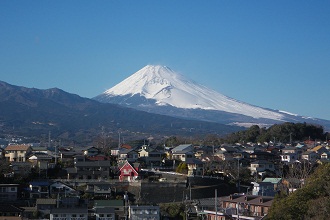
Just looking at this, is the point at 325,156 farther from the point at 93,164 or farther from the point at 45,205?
the point at 45,205

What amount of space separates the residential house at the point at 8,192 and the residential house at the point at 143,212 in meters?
4.34

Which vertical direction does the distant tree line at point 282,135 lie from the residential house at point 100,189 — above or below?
above

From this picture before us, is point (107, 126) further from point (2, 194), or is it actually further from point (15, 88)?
point (2, 194)

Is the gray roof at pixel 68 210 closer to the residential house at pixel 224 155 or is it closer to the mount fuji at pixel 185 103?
the residential house at pixel 224 155

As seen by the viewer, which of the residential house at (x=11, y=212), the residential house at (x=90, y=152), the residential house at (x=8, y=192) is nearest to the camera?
the residential house at (x=11, y=212)

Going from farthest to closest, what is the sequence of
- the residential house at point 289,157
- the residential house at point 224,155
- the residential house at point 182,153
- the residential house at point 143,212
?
the residential house at point 289,157, the residential house at point 224,155, the residential house at point 182,153, the residential house at point 143,212

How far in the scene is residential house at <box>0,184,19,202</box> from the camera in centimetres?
2283

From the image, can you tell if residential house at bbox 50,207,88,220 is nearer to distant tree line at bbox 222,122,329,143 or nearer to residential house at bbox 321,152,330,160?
residential house at bbox 321,152,330,160

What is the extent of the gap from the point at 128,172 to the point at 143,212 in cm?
568

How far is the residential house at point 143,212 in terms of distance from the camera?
21047 millimetres

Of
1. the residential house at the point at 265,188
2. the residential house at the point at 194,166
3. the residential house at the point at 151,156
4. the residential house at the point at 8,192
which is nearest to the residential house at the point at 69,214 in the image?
the residential house at the point at 8,192

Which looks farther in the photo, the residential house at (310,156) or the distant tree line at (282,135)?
the distant tree line at (282,135)

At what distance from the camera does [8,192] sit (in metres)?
22.9

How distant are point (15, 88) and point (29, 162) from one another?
80007mm
